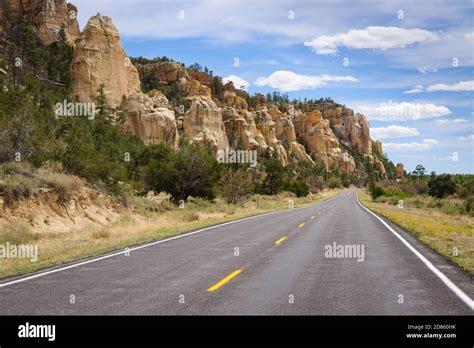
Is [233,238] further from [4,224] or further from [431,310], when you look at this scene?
[431,310]

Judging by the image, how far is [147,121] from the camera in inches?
3474

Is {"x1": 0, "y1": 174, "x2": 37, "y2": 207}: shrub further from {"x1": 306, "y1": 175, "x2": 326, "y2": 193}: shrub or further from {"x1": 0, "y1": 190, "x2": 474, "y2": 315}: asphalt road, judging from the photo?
{"x1": 306, "y1": 175, "x2": 326, "y2": 193}: shrub

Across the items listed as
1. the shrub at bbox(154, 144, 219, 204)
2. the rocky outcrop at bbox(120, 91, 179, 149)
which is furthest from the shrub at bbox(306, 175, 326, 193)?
the shrub at bbox(154, 144, 219, 204)

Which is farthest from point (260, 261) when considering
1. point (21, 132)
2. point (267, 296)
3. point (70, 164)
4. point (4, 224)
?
point (70, 164)

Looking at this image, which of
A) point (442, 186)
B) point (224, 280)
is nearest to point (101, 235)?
point (224, 280)

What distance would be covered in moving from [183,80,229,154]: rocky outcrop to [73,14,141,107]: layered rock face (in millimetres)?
15237

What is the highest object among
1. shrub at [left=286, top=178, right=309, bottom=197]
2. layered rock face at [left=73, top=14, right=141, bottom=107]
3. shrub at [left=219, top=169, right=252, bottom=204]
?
layered rock face at [left=73, top=14, right=141, bottom=107]

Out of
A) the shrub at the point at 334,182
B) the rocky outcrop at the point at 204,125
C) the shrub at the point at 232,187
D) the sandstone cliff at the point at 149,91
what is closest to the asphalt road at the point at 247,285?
the shrub at the point at 232,187

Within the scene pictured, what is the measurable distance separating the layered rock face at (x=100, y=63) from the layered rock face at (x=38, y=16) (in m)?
4.92

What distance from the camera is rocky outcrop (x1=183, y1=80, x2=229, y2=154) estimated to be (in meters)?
103

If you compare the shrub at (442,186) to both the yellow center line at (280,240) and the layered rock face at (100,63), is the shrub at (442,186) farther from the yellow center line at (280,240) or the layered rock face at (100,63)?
the yellow center line at (280,240)

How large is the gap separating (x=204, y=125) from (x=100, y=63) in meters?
26.6

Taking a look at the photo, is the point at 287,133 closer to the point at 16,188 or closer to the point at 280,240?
the point at 16,188

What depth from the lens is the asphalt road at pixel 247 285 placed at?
22.7ft
